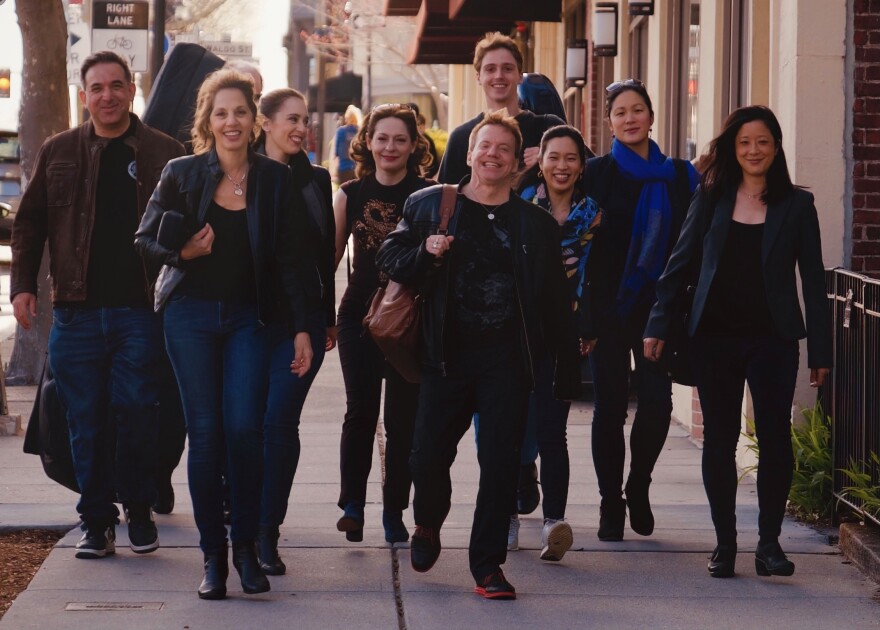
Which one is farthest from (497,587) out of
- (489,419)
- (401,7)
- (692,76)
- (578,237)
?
(401,7)

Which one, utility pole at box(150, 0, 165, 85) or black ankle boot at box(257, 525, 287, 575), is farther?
utility pole at box(150, 0, 165, 85)

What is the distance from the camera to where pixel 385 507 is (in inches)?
274

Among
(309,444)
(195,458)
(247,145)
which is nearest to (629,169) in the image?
(247,145)

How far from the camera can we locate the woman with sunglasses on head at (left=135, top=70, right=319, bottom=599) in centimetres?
597

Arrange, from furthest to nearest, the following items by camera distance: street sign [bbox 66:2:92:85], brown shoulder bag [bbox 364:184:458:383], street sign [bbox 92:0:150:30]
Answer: street sign [bbox 66:2:92:85]
street sign [bbox 92:0:150:30]
brown shoulder bag [bbox 364:184:458:383]

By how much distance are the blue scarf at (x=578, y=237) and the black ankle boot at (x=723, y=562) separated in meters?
1.14

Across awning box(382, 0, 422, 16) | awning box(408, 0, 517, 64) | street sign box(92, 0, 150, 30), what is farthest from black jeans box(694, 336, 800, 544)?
awning box(382, 0, 422, 16)

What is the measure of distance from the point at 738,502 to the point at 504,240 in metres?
2.72

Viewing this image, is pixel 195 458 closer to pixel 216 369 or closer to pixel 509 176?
pixel 216 369

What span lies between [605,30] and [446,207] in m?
8.62

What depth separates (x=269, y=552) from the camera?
21.0 ft

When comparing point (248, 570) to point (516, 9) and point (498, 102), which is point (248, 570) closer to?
point (498, 102)

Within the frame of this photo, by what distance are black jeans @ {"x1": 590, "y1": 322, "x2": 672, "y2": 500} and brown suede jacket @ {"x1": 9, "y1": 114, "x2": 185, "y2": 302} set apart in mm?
2022

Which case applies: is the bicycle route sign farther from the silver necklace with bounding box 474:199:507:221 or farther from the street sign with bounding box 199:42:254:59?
the silver necklace with bounding box 474:199:507:221
